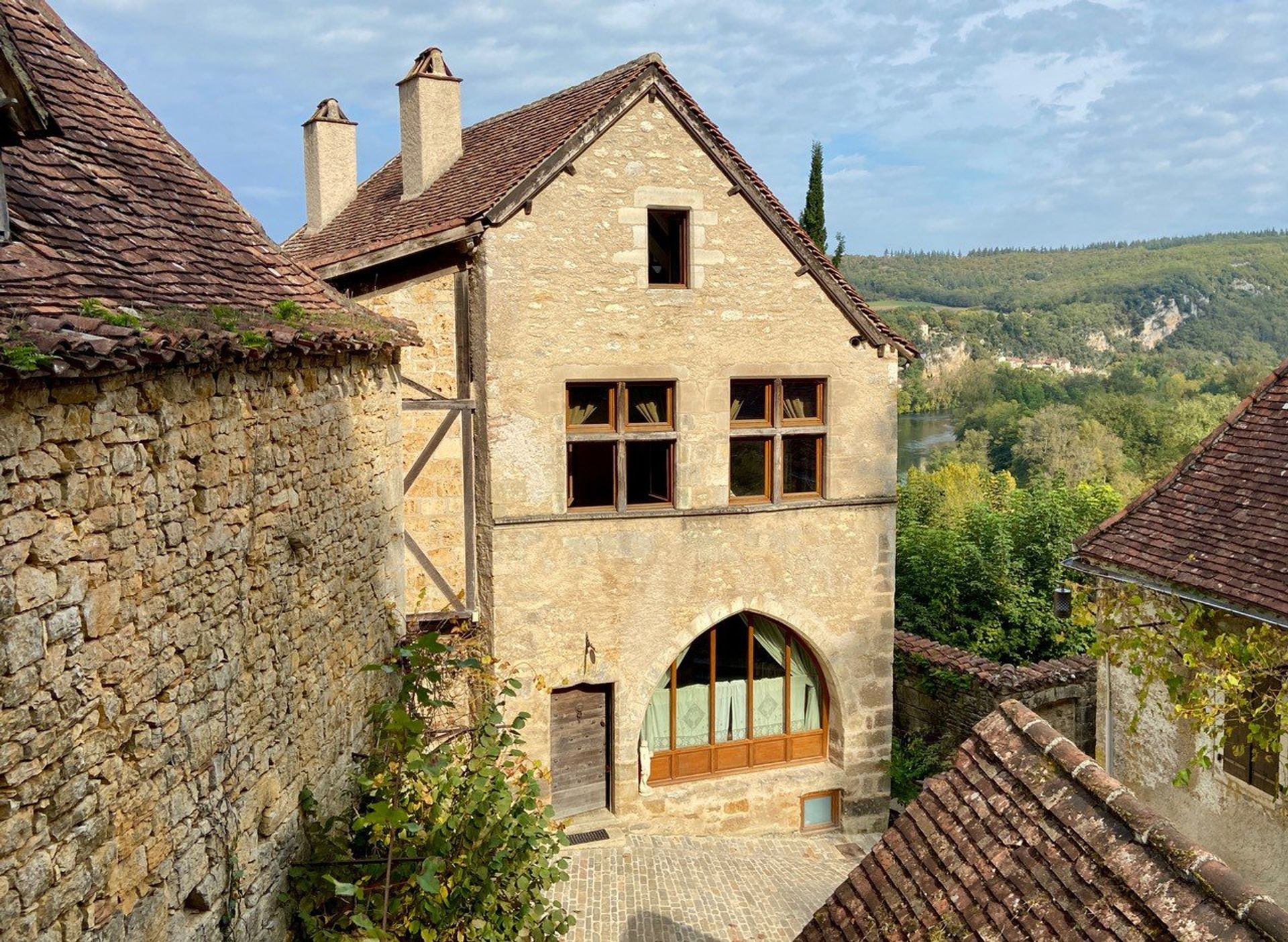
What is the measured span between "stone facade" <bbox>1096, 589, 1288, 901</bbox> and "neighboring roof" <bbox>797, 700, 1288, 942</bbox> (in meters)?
3.74

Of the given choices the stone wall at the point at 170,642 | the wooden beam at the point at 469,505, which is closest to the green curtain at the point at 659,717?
the wooden beam at the point at 469,505

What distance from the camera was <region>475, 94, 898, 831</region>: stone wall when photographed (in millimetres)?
10695

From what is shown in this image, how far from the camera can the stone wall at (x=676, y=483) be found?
1070 centimetres

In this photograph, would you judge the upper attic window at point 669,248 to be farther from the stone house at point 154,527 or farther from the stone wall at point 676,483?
the stone house at point 154,527

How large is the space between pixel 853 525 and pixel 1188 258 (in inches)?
3806

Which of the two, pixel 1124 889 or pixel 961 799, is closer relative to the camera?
pixel 1124 889

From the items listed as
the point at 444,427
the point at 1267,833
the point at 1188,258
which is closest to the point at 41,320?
the point at 444,427

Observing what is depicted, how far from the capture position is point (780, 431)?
11.8 metres

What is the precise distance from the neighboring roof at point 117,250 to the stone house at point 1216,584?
743 cm

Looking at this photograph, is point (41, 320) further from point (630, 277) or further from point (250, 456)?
point (630, 277)

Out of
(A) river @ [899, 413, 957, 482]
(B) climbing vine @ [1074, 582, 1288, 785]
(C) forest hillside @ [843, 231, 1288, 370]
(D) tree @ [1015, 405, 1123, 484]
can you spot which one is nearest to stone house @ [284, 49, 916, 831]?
(B) climbing vine @ [1074, 582, 1288, 785]

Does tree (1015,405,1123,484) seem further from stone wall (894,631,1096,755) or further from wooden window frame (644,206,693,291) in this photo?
wooden window frame (644,206,693,291)

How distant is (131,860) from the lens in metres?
4.18

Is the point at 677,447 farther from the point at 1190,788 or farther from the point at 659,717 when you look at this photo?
the point at 1190,788
